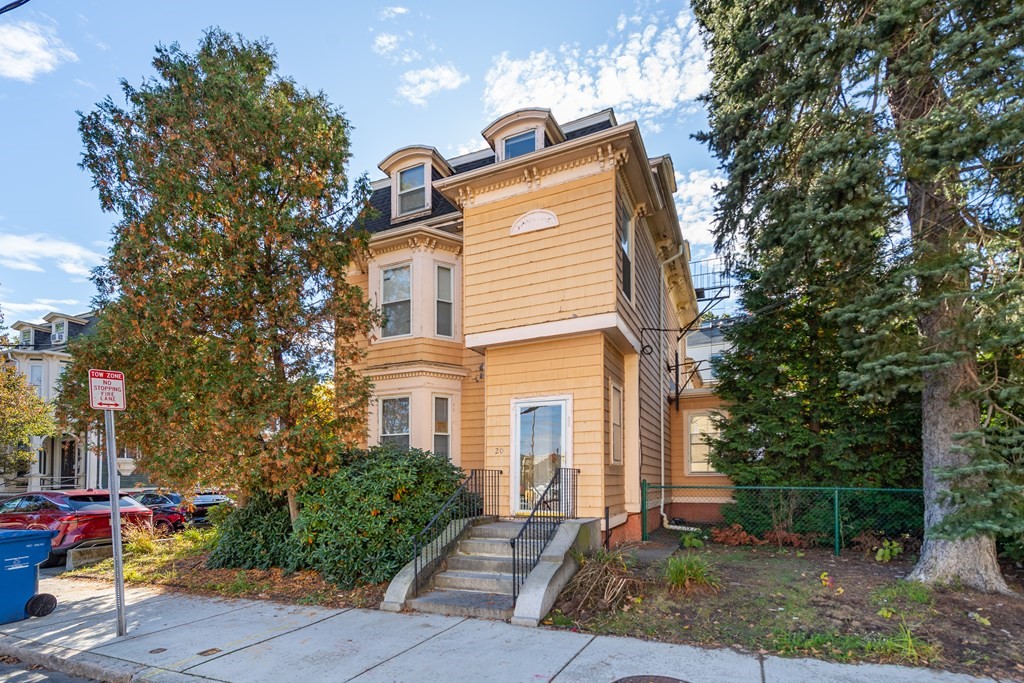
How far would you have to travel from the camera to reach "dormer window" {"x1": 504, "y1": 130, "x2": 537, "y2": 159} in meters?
10.7

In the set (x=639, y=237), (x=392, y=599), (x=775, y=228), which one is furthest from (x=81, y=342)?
(x=775, y=228)

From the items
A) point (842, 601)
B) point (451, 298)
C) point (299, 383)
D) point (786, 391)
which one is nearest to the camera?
point (842, 601)

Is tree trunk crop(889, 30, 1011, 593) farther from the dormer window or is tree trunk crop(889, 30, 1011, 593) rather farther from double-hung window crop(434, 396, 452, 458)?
double-hung window crop(434, 396, 452, 458)

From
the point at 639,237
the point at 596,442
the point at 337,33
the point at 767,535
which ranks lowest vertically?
the point at 767,535

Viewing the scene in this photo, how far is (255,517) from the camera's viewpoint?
9562 millimetres

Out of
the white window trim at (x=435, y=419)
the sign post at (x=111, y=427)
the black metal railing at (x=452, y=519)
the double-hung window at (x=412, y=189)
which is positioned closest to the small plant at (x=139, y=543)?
the sign post at (x=111, y=427)

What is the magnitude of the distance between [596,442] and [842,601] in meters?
3.72

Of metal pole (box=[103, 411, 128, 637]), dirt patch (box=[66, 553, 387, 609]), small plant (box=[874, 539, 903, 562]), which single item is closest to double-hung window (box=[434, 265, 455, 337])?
dirt patch (box=[66, 553, 387, 609])

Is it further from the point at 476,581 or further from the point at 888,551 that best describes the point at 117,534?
the point at 888,551

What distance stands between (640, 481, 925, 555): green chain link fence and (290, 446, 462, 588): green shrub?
13.8 ft

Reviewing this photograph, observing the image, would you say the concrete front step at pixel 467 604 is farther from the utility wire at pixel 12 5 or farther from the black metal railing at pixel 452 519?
the utility wire at pixel 12 5

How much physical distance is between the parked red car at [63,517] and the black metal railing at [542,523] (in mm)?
9272

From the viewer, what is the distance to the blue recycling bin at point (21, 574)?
7051mm

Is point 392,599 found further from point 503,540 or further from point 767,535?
point 767,535
